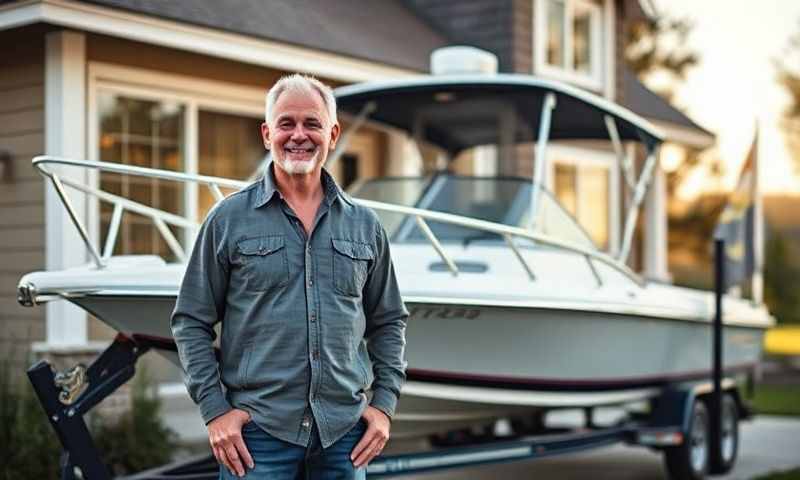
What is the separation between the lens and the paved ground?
8.43 m

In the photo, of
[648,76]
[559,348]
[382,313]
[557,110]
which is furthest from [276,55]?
[648,76]

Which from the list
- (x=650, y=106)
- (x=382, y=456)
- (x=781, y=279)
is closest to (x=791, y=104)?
(x=781, y=279)

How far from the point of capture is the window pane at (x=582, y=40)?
13172 mm

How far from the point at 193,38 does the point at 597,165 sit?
650 centimetres

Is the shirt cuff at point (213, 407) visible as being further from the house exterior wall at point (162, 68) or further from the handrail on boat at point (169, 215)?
the house exterior wall at point (162, 68)

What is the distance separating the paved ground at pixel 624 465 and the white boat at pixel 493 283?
80 centimetres

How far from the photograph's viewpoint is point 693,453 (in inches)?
305

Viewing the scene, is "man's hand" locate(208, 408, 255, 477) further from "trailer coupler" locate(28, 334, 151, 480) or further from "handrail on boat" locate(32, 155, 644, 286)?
"trailer coupler" locate(28, 334, 151, 480)

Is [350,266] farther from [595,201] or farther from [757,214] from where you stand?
[595,201]

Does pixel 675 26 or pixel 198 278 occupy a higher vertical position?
pixel 675 26

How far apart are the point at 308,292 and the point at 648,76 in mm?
29985

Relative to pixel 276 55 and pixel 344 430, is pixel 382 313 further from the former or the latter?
pixel 276 55

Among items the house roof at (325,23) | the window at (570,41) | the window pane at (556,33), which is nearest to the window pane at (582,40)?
the window at (570,41)

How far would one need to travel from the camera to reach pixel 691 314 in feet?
25.7
